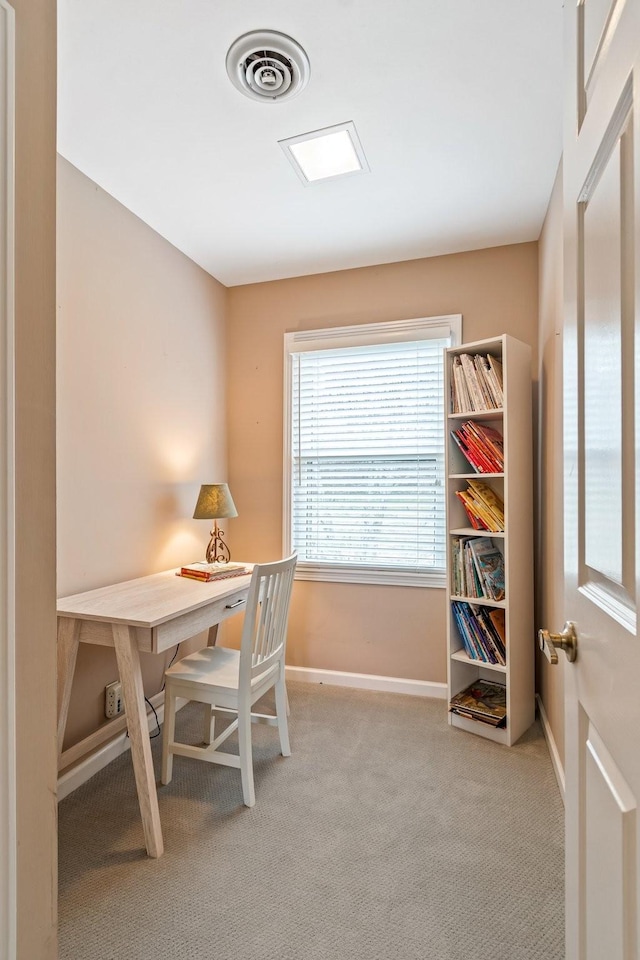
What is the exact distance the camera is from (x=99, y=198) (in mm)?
2293

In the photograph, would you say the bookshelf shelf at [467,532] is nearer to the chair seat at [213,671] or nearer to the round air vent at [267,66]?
the chair seat at [213,671]

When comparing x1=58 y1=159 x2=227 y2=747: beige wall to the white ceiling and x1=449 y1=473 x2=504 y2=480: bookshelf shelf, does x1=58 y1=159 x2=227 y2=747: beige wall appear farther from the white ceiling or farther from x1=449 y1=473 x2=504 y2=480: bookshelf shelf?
x1=449 y1=473 x2=504 y2=480: bookshelf shelf

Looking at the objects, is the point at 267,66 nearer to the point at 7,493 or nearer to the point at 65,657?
the point at 7,493

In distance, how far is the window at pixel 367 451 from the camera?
3012mm

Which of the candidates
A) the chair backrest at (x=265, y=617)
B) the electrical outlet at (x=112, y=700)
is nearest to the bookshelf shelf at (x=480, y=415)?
the chair backrest at (x=265, y=617)

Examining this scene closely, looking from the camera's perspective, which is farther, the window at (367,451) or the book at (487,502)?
the window at (367,451)

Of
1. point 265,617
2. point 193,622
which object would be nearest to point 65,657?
point 193,622

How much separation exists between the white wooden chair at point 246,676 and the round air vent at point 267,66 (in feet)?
5.41

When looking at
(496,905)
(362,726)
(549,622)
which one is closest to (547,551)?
(549,622)

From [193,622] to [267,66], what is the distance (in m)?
1.94

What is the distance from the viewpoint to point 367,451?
315 cm

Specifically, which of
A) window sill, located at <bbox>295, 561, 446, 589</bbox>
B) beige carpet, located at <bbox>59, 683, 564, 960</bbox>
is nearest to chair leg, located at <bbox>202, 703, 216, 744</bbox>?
beige carpet, located at <bbox>59, 683, 564, 960</bbox>

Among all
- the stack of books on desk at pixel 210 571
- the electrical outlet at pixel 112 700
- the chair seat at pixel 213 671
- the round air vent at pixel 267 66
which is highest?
the round air vent at pixel 267 66

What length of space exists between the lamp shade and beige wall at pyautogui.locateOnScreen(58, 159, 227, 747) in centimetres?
19
